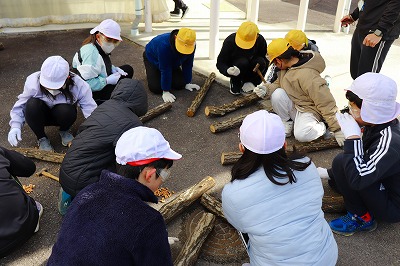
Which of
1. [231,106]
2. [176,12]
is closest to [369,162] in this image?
[231,106]

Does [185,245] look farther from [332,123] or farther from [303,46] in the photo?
[303,46]

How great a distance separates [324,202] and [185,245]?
1.31 metres

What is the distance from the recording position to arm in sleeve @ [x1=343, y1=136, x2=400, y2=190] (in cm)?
268

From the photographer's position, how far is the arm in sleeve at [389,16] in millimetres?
4008

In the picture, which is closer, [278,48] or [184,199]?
[184,199]

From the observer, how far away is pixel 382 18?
4109mm

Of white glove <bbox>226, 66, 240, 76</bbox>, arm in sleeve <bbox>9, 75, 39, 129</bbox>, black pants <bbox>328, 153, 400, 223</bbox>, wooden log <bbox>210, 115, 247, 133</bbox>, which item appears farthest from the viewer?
white glove <bbox>226, 66, 240, 76</bbox>

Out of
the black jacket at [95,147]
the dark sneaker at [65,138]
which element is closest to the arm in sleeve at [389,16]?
the black jacket at [95,147]

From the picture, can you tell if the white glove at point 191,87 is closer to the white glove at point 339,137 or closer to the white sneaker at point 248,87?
the white sneaker at point 248,87

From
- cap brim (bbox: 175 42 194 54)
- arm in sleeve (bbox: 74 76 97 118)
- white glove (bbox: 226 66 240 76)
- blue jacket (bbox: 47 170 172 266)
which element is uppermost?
blue jacket (bbox: 47 170 172 266)

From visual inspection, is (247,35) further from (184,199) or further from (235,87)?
(184,199)

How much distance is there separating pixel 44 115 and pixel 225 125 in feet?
6.52

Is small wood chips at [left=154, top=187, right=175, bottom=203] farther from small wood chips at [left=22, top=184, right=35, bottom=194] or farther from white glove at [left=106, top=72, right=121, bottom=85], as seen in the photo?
white glove at [left=106, top=72, right=121, bottom=85]

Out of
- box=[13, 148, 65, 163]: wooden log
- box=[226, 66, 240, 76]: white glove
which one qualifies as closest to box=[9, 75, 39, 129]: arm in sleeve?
box=[13, 148, 65, 163]: wooden log
